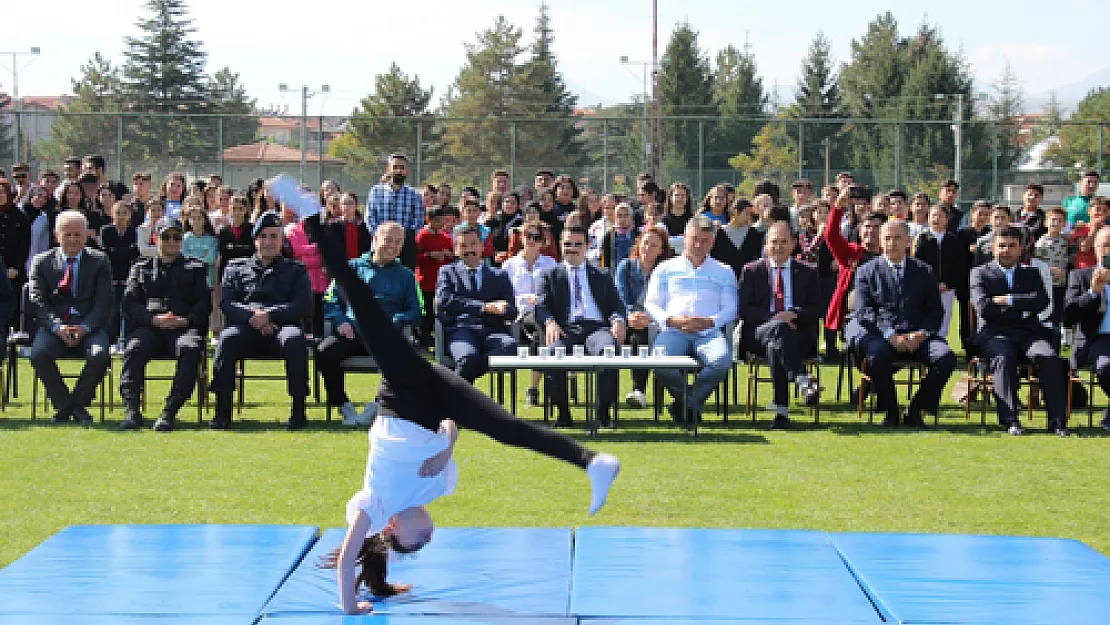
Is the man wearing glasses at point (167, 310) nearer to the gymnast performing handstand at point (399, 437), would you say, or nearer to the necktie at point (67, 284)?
the necktie at point (67, 284)

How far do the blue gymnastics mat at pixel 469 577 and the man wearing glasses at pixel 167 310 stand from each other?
146 inches

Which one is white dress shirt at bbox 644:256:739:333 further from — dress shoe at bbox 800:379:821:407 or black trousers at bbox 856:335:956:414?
black trousers at bbox 856:335:956:414

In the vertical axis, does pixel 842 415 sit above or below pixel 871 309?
below

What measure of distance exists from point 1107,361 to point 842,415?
191 centimetres

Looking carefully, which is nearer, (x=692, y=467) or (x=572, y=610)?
(x=572, y=610)

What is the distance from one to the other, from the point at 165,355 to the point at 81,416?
73cm

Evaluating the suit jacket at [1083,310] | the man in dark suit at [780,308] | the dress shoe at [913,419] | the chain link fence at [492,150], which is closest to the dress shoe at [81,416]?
the man in dark suit at [780,308]

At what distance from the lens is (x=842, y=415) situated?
911 cm

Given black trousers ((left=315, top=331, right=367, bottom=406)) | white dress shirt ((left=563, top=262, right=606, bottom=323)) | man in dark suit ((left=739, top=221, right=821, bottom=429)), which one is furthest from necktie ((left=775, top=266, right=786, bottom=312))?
black trousers ((left=315, top=331, right=367, bottom=406))

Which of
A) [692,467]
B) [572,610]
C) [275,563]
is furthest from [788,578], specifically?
[692,467]

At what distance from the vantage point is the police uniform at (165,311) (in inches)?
334

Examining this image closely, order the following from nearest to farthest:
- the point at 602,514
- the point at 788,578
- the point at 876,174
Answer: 1. the point at 788,578
2. the point at 602,514
3. the point at 876,174

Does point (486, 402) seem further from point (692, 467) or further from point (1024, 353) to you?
point (1024, 353)

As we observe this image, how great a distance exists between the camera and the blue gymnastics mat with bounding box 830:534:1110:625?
423 cm
